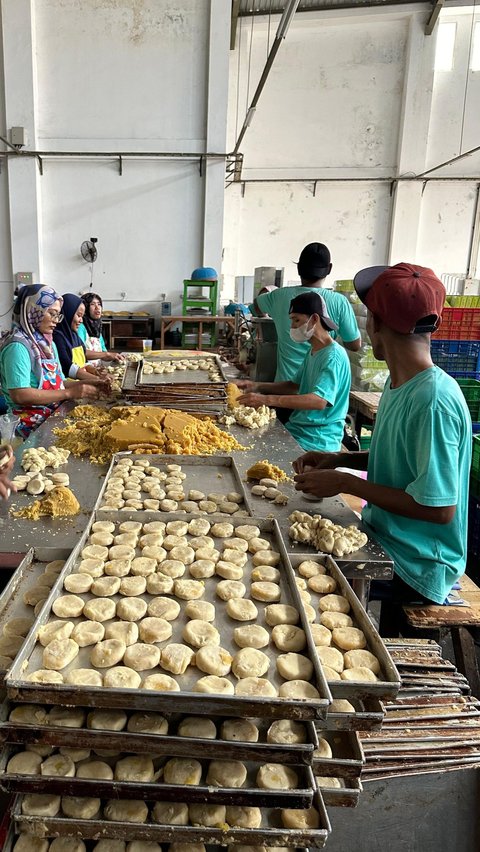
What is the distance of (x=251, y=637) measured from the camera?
122 cm

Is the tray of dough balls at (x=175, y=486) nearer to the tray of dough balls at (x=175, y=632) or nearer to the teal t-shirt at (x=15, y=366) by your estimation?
the tray of dough balls at (x=175, y=632)

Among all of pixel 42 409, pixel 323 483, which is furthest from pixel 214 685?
pixel 42 409

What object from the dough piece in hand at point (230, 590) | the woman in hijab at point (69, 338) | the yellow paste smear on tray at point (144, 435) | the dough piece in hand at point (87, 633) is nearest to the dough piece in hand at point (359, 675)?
the dough piece in hand at point (230, 590)

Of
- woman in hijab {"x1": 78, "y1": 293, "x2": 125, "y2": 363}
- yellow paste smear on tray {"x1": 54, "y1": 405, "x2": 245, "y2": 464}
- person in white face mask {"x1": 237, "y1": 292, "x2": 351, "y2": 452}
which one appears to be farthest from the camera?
woman in hijab {"x1": 78, "y1": 293, "x2": 125, "y2": 363}

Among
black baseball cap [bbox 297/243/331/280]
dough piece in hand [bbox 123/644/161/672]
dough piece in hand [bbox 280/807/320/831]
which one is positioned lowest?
dough piece in hand [bbox 280/807/320/831]

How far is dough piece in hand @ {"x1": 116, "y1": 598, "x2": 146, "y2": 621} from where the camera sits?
130 cm

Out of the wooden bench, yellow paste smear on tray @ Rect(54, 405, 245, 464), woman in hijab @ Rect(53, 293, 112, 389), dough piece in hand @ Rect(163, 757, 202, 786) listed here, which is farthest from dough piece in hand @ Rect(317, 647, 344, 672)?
woman in hijab @ Rect(53, 293, 112, 389)

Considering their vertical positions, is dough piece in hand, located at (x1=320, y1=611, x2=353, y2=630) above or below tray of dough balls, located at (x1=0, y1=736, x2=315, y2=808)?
above

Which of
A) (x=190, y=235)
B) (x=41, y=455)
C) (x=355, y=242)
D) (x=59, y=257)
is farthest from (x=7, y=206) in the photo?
(x=41, y=455)

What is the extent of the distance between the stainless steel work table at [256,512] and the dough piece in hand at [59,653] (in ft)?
2.10

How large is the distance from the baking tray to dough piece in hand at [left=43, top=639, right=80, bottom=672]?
→ 171mm

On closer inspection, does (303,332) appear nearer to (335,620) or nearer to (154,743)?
(335,620)

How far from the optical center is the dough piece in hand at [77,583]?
132cm

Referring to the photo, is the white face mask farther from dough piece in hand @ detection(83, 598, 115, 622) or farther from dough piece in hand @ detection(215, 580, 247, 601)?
dough piece in hand @ detection(83, 598, 115, 622)
